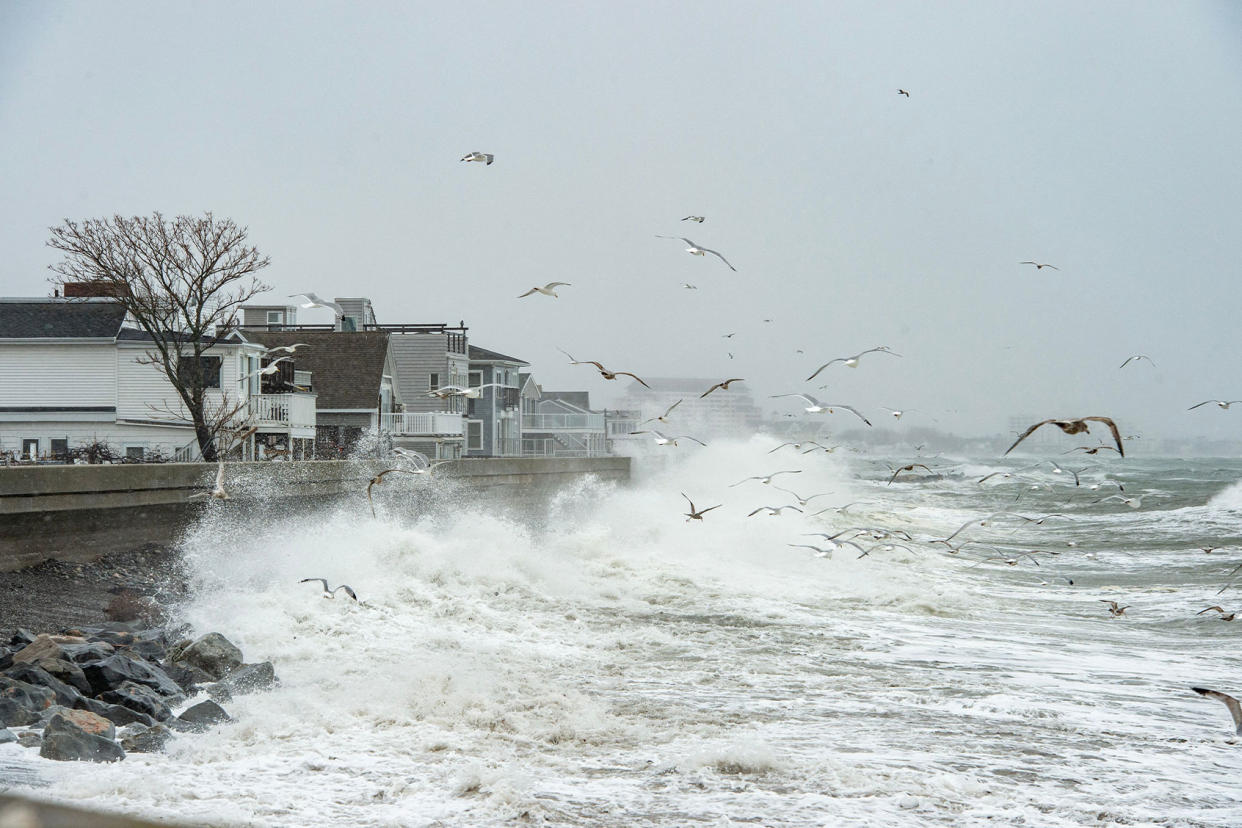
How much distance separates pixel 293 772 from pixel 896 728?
4.44m

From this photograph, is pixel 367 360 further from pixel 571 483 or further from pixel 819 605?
pixel 819 605

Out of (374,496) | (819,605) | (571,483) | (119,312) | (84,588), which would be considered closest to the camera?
(84,588)

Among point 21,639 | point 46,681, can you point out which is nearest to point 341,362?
Answer: point 21,639

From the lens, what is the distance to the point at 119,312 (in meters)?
32.0

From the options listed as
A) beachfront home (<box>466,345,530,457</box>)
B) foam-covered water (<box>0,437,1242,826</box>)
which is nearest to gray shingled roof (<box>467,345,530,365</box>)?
beachfront home (<box>466,345,530,457</box>)

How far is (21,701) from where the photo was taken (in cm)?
716

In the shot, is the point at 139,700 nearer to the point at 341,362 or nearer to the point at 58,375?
the point at 58,375

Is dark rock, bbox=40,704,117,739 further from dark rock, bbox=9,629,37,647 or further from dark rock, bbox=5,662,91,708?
dark rock, bbox=9,629,37,647

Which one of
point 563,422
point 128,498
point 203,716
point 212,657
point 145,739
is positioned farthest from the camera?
point 563,422

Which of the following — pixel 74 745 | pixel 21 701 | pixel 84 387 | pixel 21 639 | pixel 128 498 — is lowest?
pixel 74 745

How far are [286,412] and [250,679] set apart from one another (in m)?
28.3

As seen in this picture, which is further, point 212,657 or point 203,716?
point 212,657

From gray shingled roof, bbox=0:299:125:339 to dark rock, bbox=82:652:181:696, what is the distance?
25698 millimetres

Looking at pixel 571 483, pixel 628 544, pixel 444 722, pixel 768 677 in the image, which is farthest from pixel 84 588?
pixel 571 483
